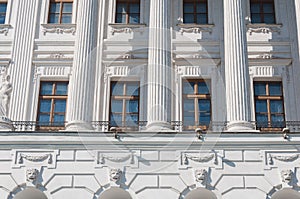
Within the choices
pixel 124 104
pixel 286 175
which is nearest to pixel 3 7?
pixel 124 104

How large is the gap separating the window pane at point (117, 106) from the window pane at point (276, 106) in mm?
Answer: 5995

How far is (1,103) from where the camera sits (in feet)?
71.3

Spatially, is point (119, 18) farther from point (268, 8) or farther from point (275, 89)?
point (275, 89)

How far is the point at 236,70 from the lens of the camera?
72.5 feet

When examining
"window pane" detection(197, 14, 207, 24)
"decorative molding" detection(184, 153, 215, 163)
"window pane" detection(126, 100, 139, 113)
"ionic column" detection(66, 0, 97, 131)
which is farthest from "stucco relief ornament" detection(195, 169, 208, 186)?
"window pane" detection(197, 14, 207, 24)

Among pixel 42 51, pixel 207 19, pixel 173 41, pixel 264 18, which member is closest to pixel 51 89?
pixel 42 51

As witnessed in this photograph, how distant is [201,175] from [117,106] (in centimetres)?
571

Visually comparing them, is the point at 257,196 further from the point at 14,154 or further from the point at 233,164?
the point at 14,154

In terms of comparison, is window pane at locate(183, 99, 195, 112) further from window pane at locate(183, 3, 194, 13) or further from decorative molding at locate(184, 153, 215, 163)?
window pane at locate(183, 3, 194, 13)

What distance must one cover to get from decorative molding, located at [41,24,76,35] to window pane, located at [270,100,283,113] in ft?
28.6

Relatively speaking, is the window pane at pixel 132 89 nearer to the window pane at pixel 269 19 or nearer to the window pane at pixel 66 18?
the window pane at pixel 66 18

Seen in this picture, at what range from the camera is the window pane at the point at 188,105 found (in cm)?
2427

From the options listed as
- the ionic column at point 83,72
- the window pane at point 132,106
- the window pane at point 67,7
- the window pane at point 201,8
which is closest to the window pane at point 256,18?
the window pane at point 201,8

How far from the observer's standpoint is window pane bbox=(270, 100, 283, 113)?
24.2m
